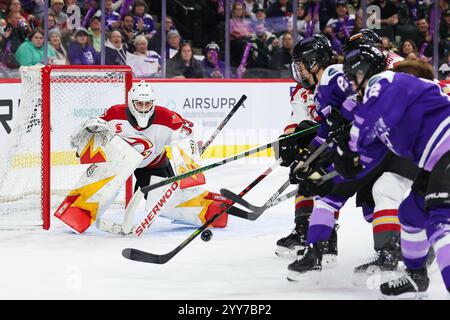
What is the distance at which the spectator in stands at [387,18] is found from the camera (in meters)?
8.55

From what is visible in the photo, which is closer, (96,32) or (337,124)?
(337,124)

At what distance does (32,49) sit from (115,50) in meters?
0.69

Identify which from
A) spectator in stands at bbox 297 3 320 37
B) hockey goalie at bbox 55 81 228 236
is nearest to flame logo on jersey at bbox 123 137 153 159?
hockey goalie at bbox 55 81 228 236

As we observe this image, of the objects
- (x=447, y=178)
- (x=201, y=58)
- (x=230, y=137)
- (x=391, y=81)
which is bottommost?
(x=230, y=137)

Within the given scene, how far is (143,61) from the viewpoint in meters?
7.98

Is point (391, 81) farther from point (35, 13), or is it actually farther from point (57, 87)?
point (35, 13)

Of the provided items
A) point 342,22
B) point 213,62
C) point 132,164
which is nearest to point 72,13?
point 213,62

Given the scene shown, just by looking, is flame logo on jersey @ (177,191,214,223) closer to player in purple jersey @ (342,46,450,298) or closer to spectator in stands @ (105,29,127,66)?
player in purple jersey @ (342,46,450,298)

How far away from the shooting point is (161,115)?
17.3 feet

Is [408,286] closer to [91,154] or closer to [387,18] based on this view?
[91,154]

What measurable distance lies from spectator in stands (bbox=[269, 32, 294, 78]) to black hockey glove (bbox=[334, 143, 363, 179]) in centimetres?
469

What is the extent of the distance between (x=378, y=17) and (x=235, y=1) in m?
1.27

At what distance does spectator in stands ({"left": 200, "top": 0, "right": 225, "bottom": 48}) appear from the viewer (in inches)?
319

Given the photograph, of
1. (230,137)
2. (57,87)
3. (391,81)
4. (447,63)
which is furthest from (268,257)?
(447,63)
